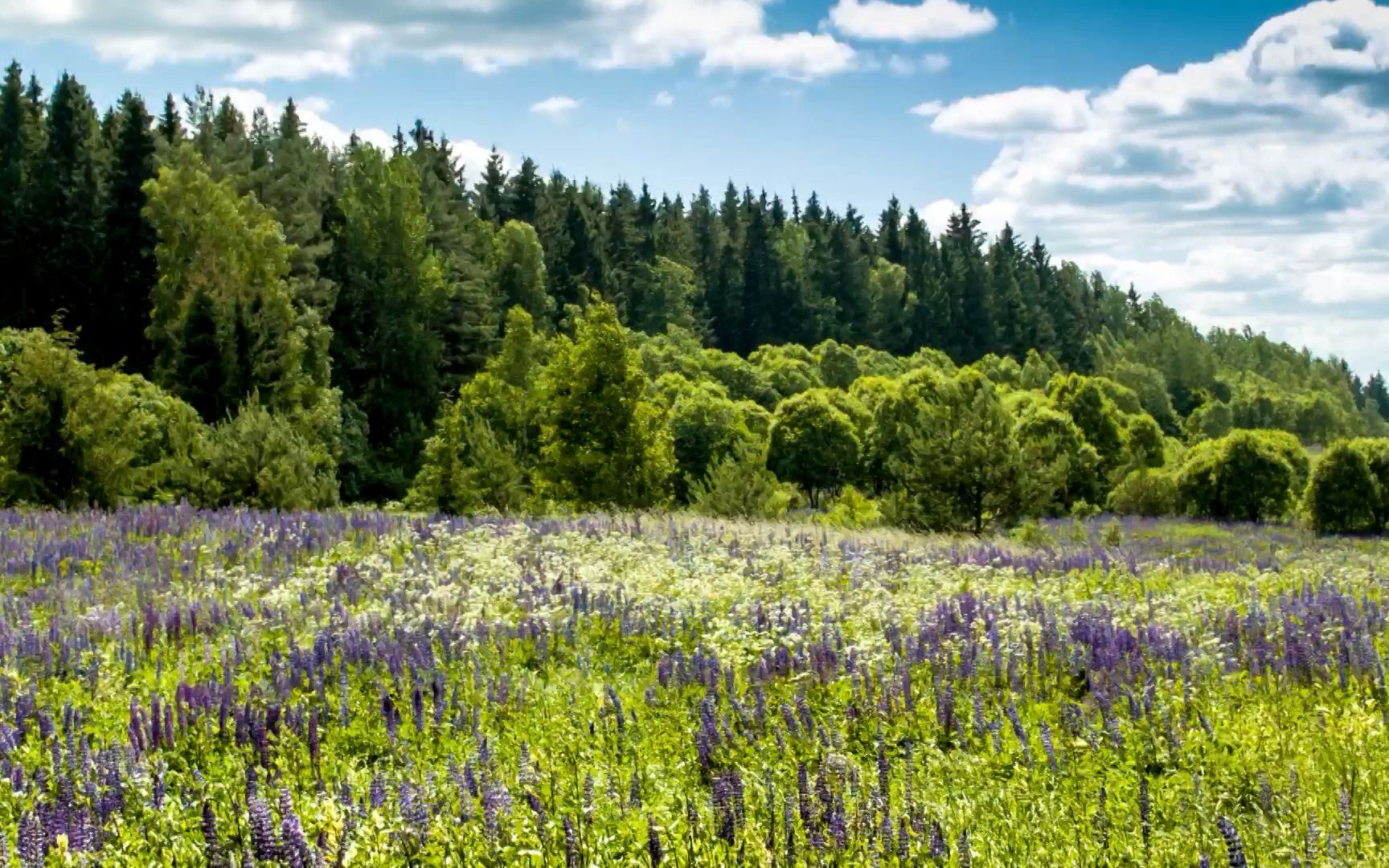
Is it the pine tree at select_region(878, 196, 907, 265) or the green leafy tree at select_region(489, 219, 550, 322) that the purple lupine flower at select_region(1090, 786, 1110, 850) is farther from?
the pine tree at select_region(878, 196, 907, 265)

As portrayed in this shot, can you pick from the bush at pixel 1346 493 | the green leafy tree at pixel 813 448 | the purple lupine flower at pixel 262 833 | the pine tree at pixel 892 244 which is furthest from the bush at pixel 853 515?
the pine tree at pixel 892 244

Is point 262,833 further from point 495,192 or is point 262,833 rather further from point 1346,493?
point 495,192

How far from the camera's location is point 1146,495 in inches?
1571

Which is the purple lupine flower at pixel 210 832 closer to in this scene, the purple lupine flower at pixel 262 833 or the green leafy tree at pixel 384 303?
the purple lupine flower at pixel 262 833

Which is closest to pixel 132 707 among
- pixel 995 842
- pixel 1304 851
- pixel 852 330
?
pixel 995 842

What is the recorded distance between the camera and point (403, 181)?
2506 inches

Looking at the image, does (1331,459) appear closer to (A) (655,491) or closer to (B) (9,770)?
(A) (655,491)

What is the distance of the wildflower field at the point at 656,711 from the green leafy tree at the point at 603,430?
17805 millimetres

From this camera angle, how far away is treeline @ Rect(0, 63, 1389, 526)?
24.2 m

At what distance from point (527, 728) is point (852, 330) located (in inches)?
4161

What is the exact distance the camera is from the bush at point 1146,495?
38812 millimetres

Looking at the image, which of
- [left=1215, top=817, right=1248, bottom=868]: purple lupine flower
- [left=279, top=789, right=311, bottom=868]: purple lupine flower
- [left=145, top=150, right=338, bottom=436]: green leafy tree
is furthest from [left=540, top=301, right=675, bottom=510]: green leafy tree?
[left=1215, top=817, right=1248, bottom=868]: purple lupine flower

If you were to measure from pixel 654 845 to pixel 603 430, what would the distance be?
1061 inches

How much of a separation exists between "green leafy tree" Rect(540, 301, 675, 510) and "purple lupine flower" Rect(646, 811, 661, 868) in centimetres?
2572
